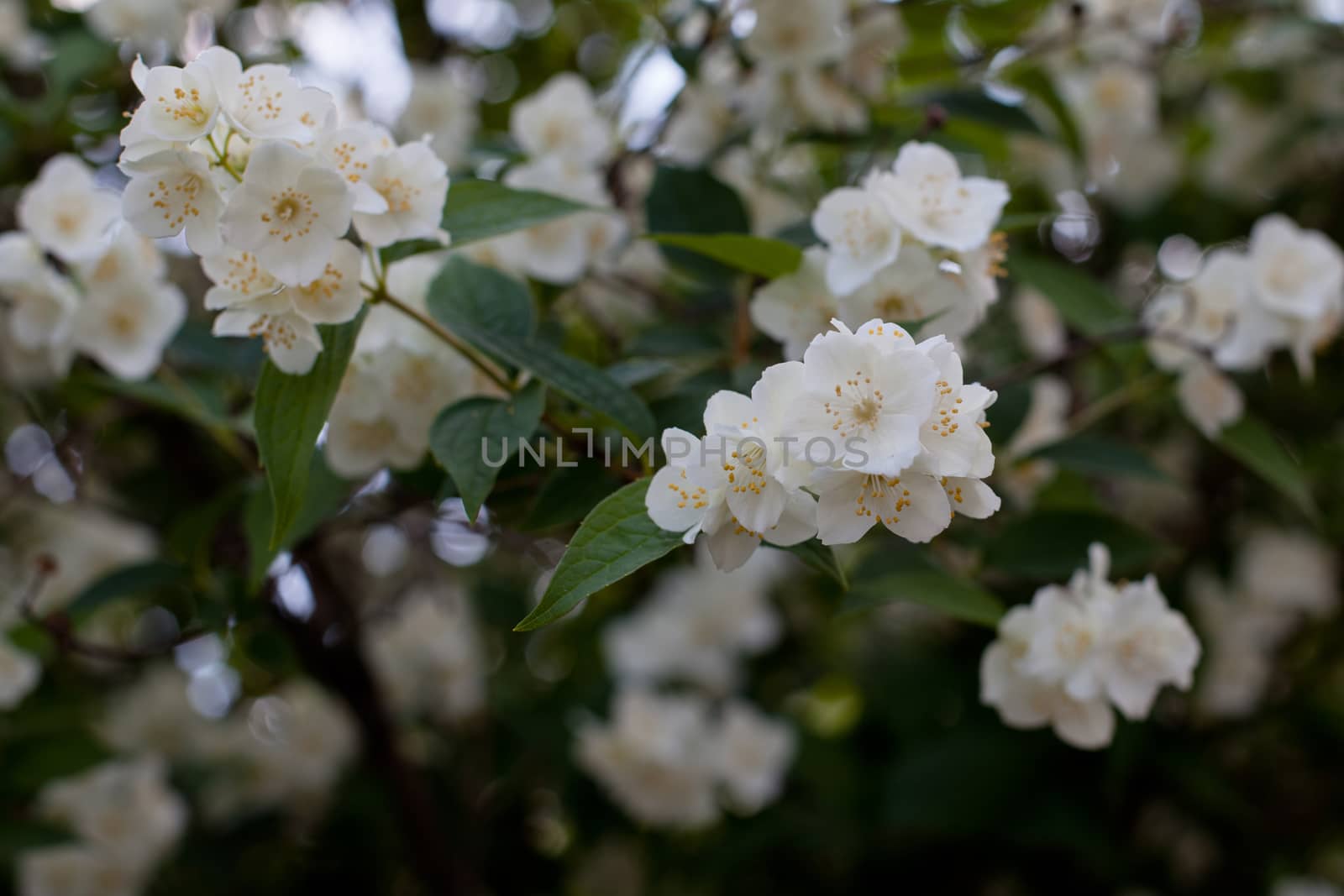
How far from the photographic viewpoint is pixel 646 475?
1058 mm

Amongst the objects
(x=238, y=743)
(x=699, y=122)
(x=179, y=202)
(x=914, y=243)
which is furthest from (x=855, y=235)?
(x=238, y=743)

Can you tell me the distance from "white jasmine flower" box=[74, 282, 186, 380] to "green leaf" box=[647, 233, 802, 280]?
67cm

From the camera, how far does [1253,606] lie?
241 centimetres

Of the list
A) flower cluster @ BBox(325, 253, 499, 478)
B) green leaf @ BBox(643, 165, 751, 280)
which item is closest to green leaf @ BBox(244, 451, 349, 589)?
flower cluster @ BBox(325, 253, 499, 478)

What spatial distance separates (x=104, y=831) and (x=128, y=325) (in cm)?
109

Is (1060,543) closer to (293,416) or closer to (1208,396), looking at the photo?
(1208,396)

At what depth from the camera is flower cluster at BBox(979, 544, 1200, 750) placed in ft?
3.91

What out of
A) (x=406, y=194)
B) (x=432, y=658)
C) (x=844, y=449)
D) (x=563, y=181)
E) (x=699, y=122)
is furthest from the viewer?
(x=432, y=658)

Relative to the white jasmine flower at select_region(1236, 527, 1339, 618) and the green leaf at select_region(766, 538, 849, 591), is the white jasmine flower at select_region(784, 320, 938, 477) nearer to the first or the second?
the green leaf at select_region(766, 538, 849, 591)

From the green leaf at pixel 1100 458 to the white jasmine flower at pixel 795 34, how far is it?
676 millimetres

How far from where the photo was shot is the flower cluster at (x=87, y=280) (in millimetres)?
1378

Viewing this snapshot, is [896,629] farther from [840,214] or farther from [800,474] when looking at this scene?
[800,474]

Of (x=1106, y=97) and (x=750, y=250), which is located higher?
(x=750, y=250)

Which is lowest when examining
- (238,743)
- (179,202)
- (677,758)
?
(238,743)
